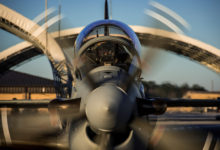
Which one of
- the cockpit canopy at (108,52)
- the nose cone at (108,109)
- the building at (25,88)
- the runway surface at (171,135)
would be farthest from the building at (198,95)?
the nose cone at (108,109)

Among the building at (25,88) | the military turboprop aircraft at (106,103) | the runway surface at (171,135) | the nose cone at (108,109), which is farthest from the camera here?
the building at (25,88)

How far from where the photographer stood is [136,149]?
404 centimetres

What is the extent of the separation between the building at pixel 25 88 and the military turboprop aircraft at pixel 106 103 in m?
34.0

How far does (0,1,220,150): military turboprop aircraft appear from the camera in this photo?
3.66 meters

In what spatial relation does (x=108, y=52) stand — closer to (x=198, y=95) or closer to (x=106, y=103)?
(x=106, y=103)

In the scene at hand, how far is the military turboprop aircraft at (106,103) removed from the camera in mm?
3657

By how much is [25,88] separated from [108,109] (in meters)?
39.1

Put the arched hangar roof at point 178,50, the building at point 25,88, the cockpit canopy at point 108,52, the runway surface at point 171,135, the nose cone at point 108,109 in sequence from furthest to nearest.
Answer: the building at point 25,88
the arched hangar roof at point 178,50
the runway surface at point 171,135
the cockpit canopy at point 108,52
the nose cone at point 108,109

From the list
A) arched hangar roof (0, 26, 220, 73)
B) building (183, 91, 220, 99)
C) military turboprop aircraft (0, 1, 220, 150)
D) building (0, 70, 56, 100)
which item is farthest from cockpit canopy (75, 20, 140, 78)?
building (183, 91, 220, 99)

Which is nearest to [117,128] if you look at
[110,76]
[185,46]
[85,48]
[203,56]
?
[110,76]

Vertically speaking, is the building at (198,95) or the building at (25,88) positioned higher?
the building at (25,88)

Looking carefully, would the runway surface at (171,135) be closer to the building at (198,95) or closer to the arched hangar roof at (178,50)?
the arched hangar roof at (178,50)

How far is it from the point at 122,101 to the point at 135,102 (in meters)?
0.54

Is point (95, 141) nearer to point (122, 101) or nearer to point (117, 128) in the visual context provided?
point (117, 128)
